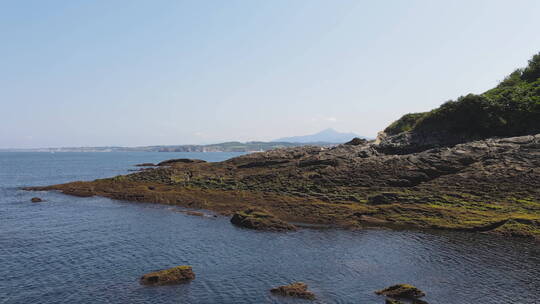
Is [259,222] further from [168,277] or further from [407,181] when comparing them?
[407,181]

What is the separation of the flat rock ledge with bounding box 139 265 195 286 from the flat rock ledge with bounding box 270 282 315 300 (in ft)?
21.2

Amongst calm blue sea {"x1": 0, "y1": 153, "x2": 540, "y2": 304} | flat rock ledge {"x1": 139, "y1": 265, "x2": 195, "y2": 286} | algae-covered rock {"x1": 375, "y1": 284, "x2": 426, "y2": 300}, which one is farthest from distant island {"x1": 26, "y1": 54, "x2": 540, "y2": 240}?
algae-covered rock {"x1": 375, "y1": 284, "x2": 426, "y2": 300}

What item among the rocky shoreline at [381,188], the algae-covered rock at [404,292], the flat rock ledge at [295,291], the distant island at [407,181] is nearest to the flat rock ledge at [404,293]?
the algae-covered rock at [404,292]

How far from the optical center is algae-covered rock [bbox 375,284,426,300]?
23.2 metres

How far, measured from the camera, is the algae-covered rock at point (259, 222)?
4175 centimetres

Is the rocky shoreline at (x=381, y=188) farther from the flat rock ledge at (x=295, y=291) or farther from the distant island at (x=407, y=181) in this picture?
the flat rock ledge at (x=295, y=291)

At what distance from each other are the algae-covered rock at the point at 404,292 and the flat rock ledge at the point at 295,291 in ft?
15.8

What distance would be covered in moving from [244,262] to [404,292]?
12691mm

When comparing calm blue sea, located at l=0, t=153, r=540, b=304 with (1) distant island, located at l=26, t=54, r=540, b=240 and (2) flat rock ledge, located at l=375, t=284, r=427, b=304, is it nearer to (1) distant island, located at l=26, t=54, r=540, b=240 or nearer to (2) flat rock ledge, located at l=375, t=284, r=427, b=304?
(2) flat rock ledge, located at l=375, t=284, r=427, b=304

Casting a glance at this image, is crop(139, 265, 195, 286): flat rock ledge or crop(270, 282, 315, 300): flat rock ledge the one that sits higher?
crop(139, 265, 195, 286): flat rock ledge

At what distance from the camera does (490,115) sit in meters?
67.2

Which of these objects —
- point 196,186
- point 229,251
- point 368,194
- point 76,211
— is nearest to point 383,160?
point 368,194

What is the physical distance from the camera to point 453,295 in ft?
77.4

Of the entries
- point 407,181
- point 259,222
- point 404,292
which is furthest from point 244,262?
point 407,181
